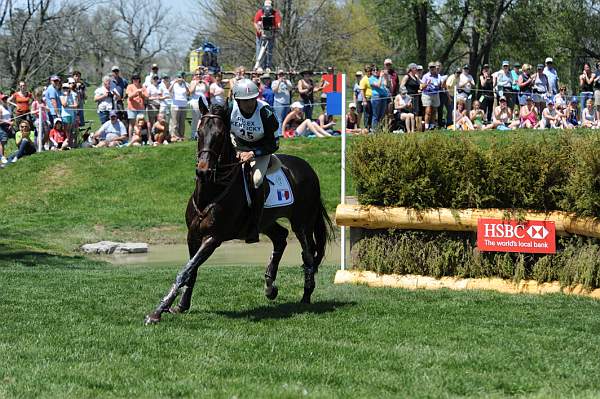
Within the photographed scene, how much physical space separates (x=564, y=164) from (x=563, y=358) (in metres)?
4.67

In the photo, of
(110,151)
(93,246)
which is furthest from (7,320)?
(110,151)

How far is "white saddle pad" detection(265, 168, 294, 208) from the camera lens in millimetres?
11312

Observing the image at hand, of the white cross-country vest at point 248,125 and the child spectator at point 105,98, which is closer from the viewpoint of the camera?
the white cross-country vest at point 248,125

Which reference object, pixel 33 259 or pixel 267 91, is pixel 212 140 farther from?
pixel 267 91

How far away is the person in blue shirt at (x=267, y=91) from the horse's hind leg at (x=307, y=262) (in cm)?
1414

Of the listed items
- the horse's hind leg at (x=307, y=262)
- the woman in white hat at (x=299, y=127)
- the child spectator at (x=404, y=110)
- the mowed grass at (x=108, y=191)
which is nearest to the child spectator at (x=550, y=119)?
the child spectator at (x=404, y=110)

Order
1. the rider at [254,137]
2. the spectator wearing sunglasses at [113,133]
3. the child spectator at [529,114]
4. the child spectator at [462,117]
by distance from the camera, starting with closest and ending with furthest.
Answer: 1. the rider at [254,137]
2. the child spectator at [529,114]
3. the child spectator at [462,117]
4. the spectator wearing sunglasses at [113,133]

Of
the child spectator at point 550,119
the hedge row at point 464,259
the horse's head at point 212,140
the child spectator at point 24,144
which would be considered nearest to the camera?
the horse's head at point 212,140

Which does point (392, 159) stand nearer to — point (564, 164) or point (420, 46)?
point (564, 164)

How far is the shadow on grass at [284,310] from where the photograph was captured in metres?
10.7

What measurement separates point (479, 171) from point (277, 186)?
323 cm

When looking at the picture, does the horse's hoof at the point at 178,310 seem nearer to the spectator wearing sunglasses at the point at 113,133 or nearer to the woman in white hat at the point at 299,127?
the woman in white hat at the point at 299,127

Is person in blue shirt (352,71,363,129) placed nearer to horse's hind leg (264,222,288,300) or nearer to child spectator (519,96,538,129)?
child spectator (519,96,538,129)

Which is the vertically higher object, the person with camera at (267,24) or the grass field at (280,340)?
the person with camera at (267,24)
